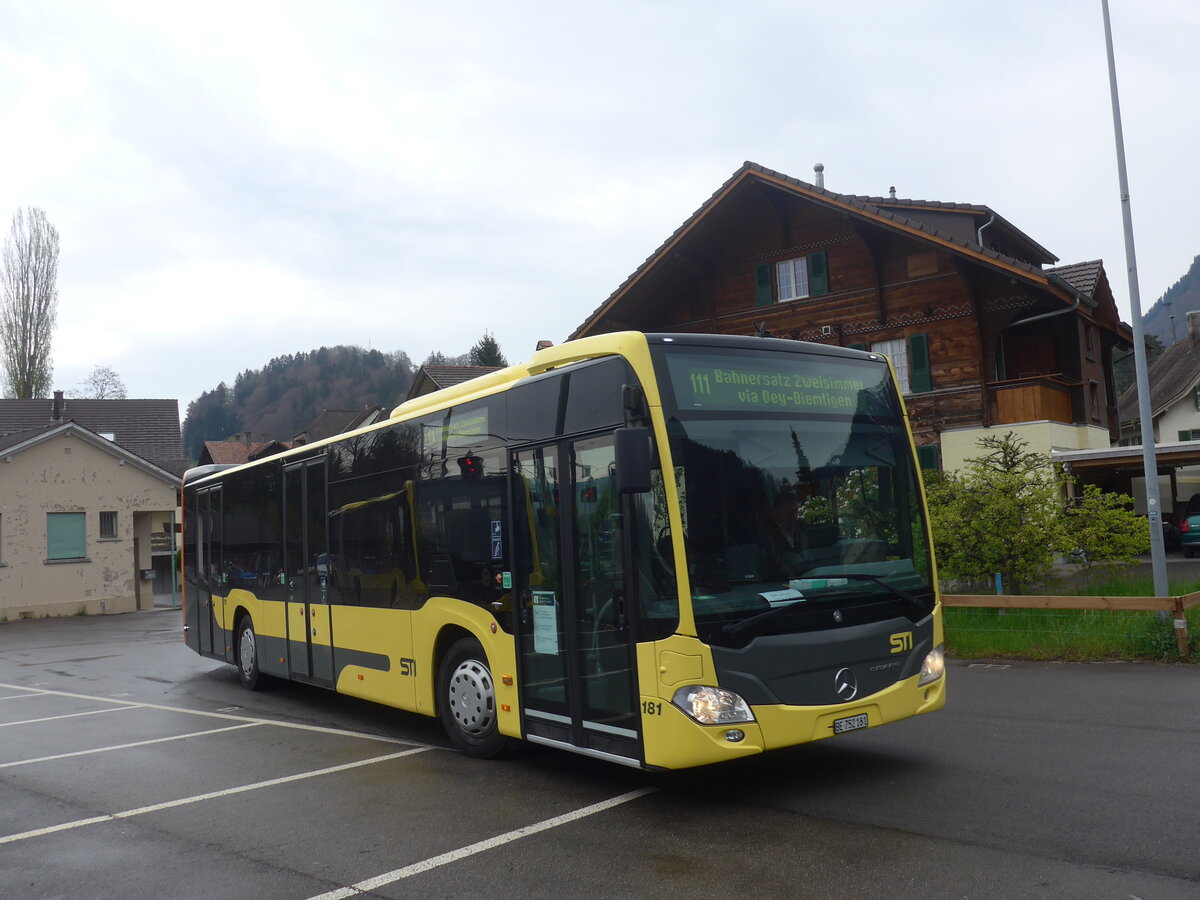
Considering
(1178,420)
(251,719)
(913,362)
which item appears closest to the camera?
(251,719)

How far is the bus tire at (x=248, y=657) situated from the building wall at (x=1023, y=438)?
17.2 metres

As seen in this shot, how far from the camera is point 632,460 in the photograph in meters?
6.00

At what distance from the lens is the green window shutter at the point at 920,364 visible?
26656 millimetres

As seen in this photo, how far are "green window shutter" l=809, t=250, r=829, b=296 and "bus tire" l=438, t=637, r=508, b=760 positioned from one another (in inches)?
864

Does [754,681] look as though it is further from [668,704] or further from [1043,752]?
[1043,752]

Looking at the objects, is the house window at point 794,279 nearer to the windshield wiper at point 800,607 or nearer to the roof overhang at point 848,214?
the roof overhang at point 848,214

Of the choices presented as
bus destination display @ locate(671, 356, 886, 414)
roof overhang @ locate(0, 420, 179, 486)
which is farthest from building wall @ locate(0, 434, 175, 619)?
bus destination display @ locate(671, 356, 886, 414)

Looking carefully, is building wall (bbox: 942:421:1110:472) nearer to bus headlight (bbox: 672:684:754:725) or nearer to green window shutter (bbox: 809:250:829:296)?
green window shutter (bbox: 809:250:829:296)

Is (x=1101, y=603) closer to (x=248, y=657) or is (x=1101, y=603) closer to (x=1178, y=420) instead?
(x=248, y=657)

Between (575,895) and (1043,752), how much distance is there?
4.25 meters

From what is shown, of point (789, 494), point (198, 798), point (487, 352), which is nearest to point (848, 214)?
point (789, 494)

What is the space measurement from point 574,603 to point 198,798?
3137mm

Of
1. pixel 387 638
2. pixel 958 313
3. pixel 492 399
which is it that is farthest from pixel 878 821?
pixel 958 313

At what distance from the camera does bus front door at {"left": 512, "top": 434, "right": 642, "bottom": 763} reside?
6.51 m
